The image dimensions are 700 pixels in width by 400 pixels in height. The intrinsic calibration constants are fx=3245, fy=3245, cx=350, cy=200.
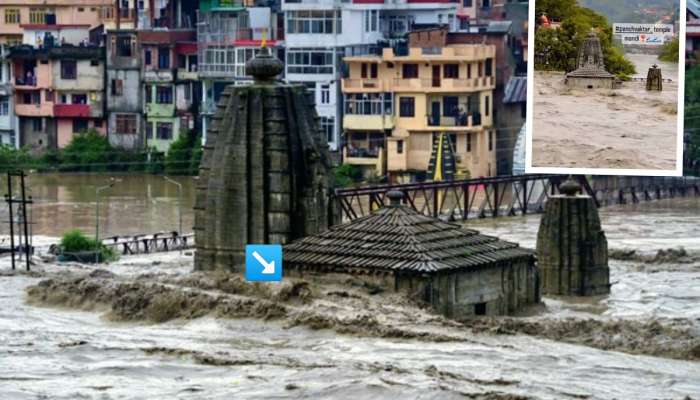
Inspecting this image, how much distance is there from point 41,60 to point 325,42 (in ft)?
34.7

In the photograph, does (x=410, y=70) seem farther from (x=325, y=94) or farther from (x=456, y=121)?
(x=325, y=94)

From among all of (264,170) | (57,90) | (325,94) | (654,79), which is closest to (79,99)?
(57,90)

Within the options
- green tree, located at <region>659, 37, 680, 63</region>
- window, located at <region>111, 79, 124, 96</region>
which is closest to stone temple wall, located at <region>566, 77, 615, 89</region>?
green tree, located at <region>659, 37, 680, 63</region>

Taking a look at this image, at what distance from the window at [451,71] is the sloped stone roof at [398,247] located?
105ft

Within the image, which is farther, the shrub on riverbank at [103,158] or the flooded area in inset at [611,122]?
the shrub on riverbank at [103,158]

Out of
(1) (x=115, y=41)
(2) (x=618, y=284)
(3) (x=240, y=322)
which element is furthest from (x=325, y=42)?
(3) (x=240, y=322)

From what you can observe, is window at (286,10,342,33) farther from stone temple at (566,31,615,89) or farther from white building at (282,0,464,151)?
stone temple at (566,31,615,89)

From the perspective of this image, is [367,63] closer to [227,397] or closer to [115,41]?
[115,41]

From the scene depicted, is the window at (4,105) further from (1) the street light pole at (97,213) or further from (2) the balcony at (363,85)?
(2) the balcony at (363,85)

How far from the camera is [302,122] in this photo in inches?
2055

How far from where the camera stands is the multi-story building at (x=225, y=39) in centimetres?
8688

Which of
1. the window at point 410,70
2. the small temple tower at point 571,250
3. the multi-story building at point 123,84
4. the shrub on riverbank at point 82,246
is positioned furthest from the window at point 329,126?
the small temple tower at point 571,250

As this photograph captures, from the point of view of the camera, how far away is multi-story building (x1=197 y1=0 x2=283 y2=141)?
86.9m

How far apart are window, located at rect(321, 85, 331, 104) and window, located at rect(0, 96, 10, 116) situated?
10894 millimetres
